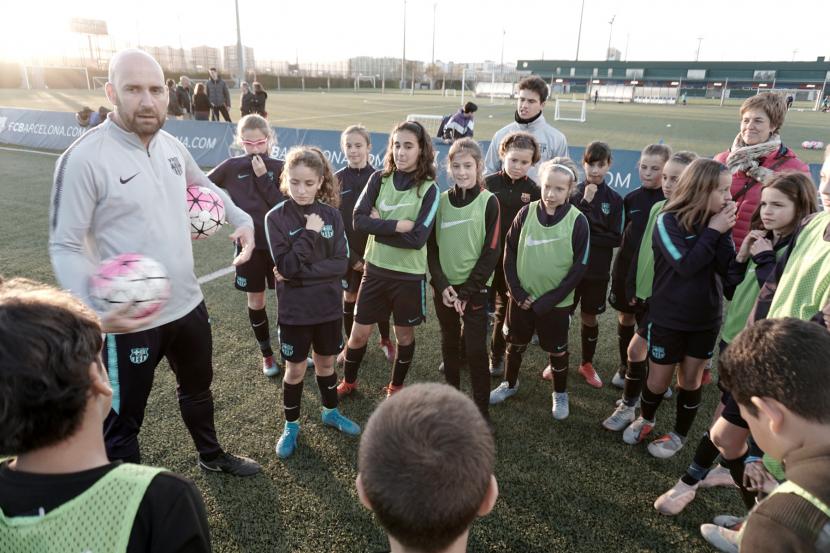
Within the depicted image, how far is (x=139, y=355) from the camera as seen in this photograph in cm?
240

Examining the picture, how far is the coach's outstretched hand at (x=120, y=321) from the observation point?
216 cm

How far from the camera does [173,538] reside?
1199mm

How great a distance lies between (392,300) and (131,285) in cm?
178

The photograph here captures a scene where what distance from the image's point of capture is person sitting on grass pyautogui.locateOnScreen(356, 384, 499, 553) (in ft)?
3.50

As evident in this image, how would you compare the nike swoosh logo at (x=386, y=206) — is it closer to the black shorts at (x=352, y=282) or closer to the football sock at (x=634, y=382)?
the black shorts at (x=352, y=282)

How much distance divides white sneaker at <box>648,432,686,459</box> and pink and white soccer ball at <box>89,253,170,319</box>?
3.08 metres

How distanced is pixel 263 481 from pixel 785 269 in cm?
302

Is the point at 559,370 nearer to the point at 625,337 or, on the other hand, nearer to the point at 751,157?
the point at 625,337

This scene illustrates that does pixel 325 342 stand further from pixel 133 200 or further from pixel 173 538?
pixel 173 538

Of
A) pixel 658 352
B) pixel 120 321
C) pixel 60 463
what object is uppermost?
pixel 60 463

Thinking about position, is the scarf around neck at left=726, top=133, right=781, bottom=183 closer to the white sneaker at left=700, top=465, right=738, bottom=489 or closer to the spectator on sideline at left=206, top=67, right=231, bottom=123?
the white sneaker at left=700, top=465, right=738, bottom=489

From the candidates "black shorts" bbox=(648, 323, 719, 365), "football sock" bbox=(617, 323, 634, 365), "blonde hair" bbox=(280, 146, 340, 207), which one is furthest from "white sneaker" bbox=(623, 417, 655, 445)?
"blonde hair" bbox=(280, 146, 340, 207)

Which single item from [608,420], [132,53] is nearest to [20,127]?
[132,53]

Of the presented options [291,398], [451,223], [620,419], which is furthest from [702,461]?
[291,398]
